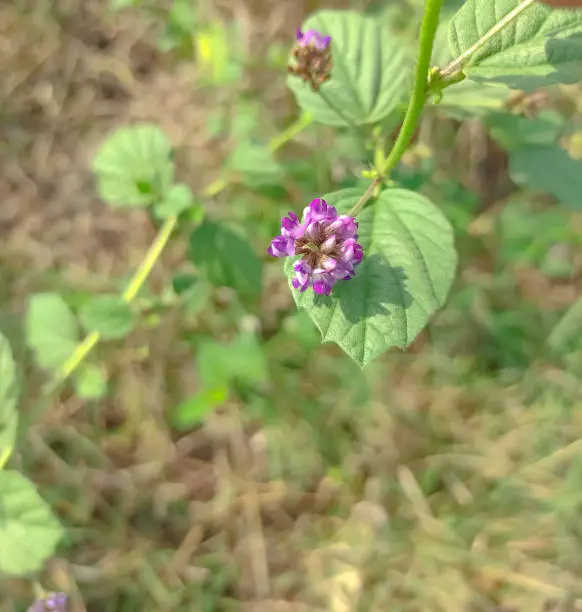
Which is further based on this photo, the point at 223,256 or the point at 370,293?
the point at 223,256

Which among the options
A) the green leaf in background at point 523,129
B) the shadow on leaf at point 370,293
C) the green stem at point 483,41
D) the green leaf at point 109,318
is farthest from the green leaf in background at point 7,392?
the green leaf in background at point 523,129

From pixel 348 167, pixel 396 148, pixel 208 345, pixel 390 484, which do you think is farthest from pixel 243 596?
pixel 396 148

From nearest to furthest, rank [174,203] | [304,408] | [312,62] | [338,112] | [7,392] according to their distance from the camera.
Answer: [312,62], [338,112], [7,392], [174,203], [304,408]

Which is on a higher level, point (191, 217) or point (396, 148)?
point (396, 148)

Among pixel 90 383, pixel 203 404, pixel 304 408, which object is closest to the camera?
pixel 90 383

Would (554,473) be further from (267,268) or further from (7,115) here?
(7,115)

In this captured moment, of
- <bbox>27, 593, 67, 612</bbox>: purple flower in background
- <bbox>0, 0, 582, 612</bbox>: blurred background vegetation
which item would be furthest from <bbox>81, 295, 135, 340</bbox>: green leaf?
<bbox>27, 593, 67, 612</bbox>: purple flower in background

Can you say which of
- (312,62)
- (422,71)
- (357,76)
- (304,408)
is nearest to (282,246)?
(422,71)

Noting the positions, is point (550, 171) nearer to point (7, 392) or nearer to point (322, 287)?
point (322, 287)
